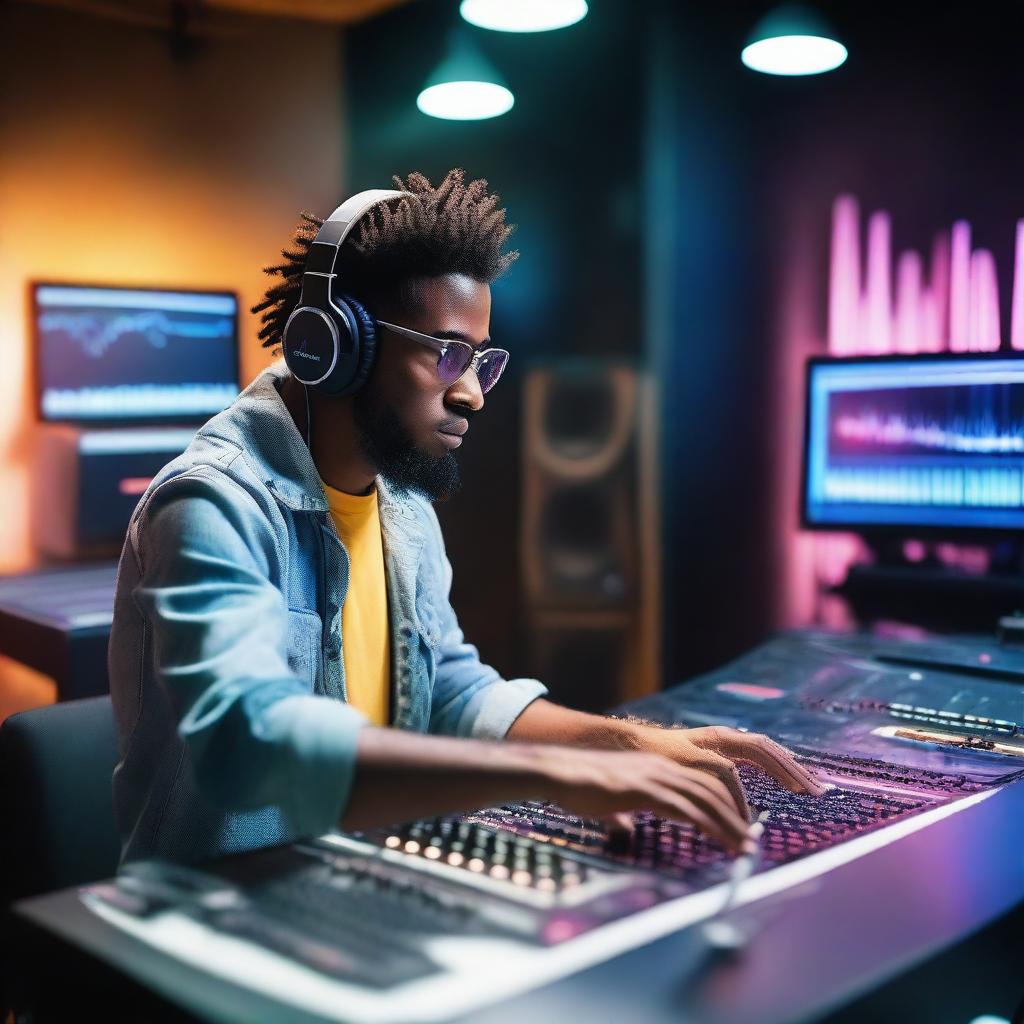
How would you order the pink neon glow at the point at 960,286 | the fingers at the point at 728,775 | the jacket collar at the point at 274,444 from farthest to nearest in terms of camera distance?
the pink neon glow at the point at 960,286 < the jacket collar at the point at 274,444 < the fingers at the point at 728,775

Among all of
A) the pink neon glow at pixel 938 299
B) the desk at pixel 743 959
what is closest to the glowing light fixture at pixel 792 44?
the pink neon glow at pixel 938 299

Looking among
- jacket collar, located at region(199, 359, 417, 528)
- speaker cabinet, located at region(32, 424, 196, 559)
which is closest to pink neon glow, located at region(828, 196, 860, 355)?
speaker cabinet, located at region(32, 424, 196, 559)

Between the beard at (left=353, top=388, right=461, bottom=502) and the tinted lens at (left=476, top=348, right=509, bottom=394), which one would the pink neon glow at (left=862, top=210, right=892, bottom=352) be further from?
the beard at (left=353, top=388, right=461, bottom=502)

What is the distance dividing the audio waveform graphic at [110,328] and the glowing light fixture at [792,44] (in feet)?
6.29

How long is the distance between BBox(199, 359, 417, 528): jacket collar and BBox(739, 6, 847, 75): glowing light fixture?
4.98 feet

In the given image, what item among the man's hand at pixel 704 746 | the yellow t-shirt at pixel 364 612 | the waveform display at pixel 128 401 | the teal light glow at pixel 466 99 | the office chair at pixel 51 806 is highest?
the teal light glow at pixel 466 99

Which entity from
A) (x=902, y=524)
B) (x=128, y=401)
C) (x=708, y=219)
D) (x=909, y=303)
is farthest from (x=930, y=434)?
(x=128, y=401)

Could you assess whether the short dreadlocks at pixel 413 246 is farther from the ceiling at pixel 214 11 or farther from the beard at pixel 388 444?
the ceiling at pixel 214 11

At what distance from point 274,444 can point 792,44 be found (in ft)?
5.58

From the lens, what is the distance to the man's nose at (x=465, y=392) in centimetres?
142

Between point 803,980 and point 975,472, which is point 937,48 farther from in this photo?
point 803,980

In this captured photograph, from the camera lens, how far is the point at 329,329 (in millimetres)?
1327

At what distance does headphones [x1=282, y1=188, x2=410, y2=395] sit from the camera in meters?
1.33

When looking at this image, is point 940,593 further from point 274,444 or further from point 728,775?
point 274,444
